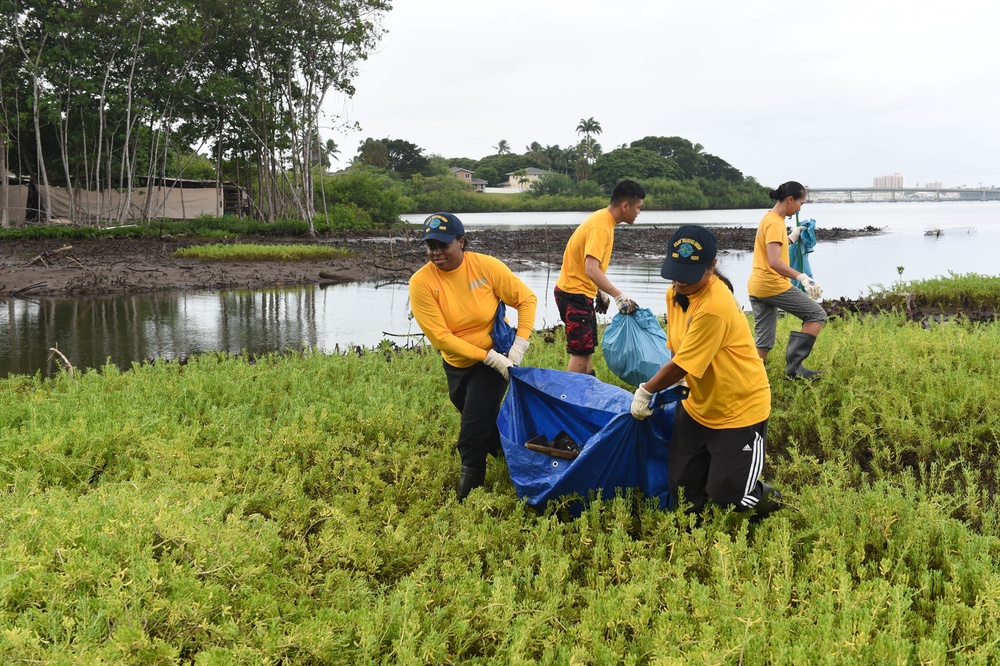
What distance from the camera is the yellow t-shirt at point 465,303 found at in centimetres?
421

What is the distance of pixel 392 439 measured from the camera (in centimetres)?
521

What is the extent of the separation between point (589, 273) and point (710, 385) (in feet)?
6.74

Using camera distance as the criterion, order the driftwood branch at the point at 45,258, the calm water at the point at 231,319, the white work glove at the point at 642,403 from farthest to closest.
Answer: the driftwood branch at the point at 45,258 → the calm water at the point at 231,319 → the white work glove at the point at 642,403

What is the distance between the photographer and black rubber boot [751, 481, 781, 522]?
3.74 metres

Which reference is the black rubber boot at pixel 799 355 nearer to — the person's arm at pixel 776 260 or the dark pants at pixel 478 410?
the person's arm at pixel 776 260

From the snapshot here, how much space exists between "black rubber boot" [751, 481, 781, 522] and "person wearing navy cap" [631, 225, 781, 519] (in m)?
0.02

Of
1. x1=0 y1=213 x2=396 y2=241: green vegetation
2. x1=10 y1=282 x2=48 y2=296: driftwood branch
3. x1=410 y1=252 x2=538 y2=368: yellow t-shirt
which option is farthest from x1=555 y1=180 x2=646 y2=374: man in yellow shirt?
x1=0 y1=213 x2=396 y2=241: green vegetation

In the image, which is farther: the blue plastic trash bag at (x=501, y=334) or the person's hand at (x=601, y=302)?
the person's hand at (x=601, y=302)

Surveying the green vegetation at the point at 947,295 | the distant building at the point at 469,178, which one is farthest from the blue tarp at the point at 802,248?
→ the distant building at the point at 469,178

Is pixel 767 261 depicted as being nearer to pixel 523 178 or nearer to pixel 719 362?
pixel 719 362

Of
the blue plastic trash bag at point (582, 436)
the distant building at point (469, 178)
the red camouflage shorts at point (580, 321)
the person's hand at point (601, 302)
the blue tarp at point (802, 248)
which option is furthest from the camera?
the distant building at point (469, 178)

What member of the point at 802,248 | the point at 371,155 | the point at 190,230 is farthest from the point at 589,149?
the point at 802,248

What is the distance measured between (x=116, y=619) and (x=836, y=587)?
112 inches

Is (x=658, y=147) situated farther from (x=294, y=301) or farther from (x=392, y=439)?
(x=392, y=439)
